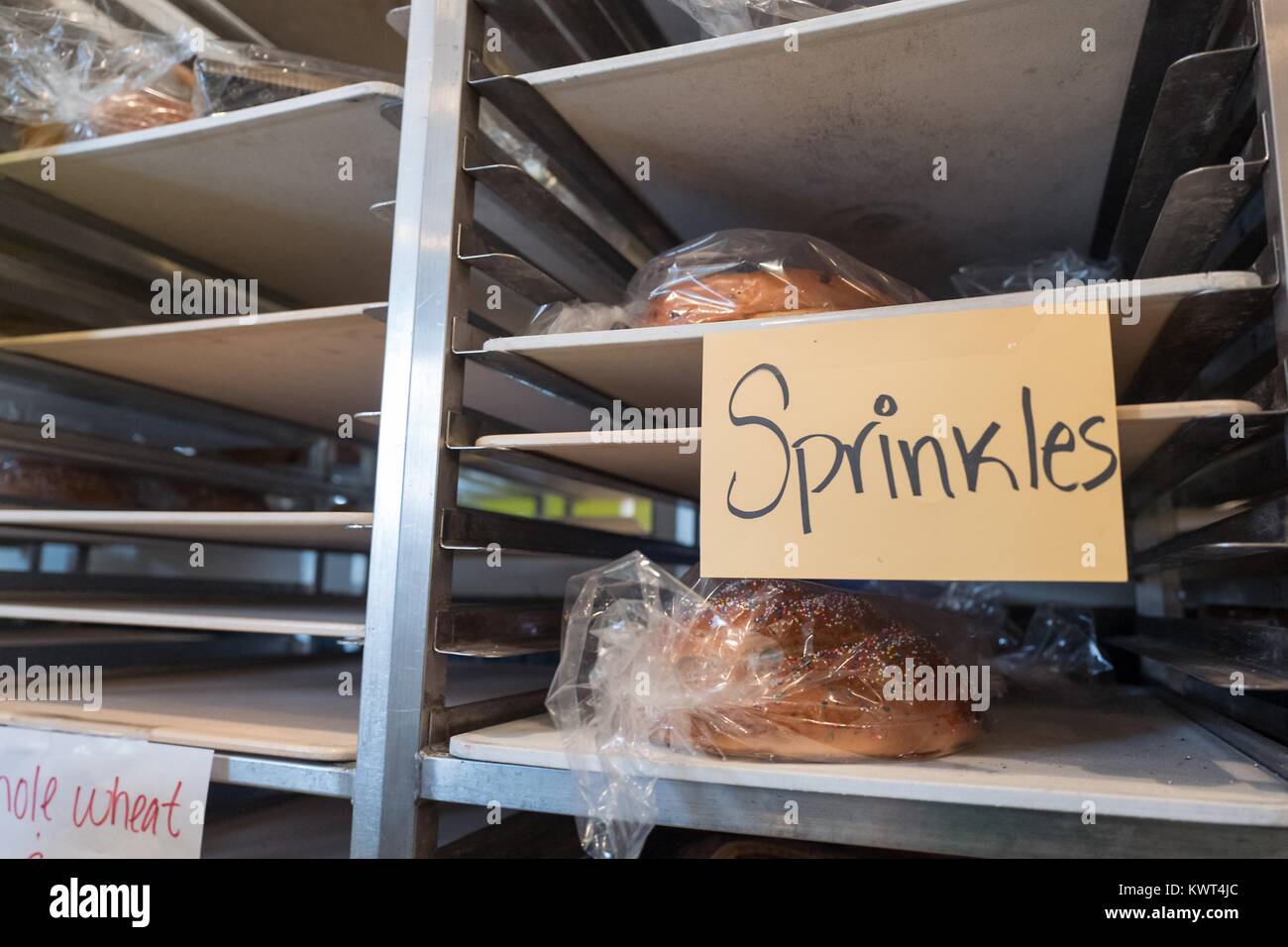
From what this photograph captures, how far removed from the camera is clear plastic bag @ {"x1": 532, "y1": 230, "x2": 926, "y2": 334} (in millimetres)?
777

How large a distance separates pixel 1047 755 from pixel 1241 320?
0.42m

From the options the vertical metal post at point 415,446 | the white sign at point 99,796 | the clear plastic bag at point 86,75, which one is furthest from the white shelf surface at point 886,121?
the white sign at point 99,796

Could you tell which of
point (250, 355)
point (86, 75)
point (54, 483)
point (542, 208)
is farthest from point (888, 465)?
point (54, 483)

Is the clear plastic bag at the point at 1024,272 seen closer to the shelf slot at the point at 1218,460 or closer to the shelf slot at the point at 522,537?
the shelf slot at the point at 1218,460

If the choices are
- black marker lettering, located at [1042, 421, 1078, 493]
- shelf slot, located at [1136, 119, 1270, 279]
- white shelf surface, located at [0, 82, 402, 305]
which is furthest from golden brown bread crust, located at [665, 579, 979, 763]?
white shelf surface, located at [0, 82, 402, 305]

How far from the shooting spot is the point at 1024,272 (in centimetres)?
104

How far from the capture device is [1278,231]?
1.97ft

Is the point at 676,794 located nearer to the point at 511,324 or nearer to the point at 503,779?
the point at 503,779

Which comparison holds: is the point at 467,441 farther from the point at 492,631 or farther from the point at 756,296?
the point at 756,296

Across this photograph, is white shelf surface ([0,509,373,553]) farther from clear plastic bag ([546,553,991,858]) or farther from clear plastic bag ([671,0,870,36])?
clear plastic bag ([671,0,870,36])

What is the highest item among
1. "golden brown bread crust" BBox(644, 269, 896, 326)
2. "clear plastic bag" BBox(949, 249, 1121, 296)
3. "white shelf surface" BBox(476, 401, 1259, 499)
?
"clear plastic bag" BBox(949, 249, 1121, 296)

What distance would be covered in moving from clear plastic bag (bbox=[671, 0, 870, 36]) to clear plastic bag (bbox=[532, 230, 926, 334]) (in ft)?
0.67

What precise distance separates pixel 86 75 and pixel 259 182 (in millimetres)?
270
